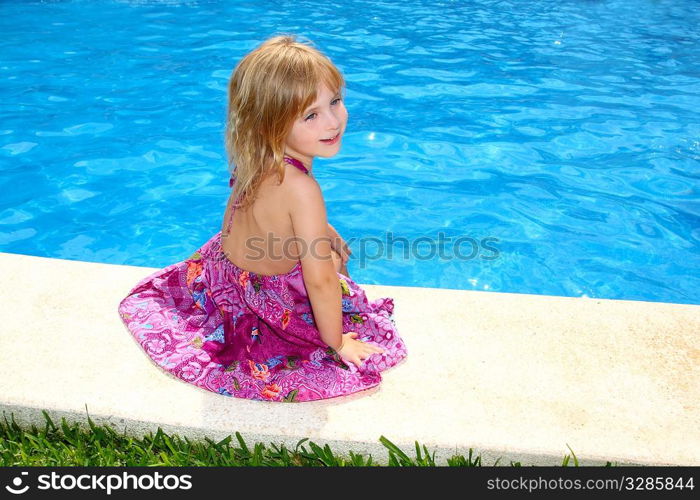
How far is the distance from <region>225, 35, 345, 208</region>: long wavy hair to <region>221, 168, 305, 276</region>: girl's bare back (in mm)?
45

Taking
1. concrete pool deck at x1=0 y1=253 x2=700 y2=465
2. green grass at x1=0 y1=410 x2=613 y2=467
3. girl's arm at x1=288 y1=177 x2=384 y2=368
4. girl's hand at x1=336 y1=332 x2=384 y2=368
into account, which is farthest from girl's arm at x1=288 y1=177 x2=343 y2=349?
green grass at x1=0 y1=410 x2=613 y2=467

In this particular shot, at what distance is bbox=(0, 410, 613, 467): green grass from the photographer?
8.11 ft

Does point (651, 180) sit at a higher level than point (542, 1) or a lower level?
lower

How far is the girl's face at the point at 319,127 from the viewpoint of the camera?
101 inches

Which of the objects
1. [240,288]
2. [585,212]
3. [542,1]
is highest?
[542,1]

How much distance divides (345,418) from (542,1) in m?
9.34

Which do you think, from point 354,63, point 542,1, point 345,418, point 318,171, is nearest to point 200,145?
point 318,171

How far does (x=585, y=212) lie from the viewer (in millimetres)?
5098

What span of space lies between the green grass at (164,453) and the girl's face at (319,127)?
1.05 m

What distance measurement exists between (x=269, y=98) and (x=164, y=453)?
4.27ft

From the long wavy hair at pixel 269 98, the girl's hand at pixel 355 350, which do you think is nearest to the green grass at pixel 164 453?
the girl's hand at pixel 355 350

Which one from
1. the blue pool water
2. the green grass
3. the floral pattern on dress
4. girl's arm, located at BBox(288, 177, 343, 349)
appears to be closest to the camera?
the green grass

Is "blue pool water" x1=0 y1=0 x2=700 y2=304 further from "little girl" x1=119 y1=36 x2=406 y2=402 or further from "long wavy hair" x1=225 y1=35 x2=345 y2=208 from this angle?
"long wavy hair" x1=225 y1=35 x2=345 y2=208

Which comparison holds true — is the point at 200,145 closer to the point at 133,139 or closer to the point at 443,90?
the point at 133,139
